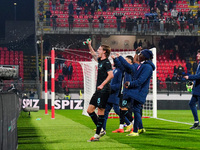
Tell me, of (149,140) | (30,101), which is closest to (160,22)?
(30,101)

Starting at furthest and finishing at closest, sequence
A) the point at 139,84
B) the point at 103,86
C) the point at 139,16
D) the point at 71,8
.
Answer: the point at 139,16, the point at 71,8, the point at 139,84, the point at 103,86

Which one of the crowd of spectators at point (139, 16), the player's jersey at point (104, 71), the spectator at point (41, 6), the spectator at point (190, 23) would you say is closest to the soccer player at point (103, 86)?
the player's jersey at point (104, 71)

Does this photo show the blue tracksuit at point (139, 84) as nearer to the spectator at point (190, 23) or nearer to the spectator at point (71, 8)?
the spectator at point (190, 23)

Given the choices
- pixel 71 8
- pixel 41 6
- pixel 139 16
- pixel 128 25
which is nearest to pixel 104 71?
pixel 128 25

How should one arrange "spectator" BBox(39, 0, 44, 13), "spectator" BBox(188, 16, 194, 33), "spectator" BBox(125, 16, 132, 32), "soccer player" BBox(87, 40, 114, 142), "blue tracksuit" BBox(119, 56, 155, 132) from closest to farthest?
"soccer player" BBox(87, 40, 114, 142), "blue tracksuit" BBox(119, 56, 155, 132), "spectator" BBox(125, 16, 132, 32), "spectator" BBox(188, 16, 194, 33), "spectator" BBox(39, 0, 44, 13)

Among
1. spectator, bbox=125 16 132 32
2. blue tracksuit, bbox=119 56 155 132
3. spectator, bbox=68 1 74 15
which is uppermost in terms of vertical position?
spectator, bbox=68 1 74 15

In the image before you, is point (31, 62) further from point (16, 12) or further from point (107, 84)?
point (107, 84)

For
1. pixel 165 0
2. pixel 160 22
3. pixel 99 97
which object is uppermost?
pixel 165 0

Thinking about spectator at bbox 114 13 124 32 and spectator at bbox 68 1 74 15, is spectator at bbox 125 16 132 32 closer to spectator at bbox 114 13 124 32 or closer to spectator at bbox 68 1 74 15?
spectator at bbox 114 13 124 32

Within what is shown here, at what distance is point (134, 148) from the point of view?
277 inches

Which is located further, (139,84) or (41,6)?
(41,6)

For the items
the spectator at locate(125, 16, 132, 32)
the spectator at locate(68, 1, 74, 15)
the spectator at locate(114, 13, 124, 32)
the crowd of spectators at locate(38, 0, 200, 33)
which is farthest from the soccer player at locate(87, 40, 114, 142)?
the spectator at locate(68, 1, 74, 15)

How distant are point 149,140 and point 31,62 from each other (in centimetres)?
2813

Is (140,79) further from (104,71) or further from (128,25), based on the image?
(128,25)
